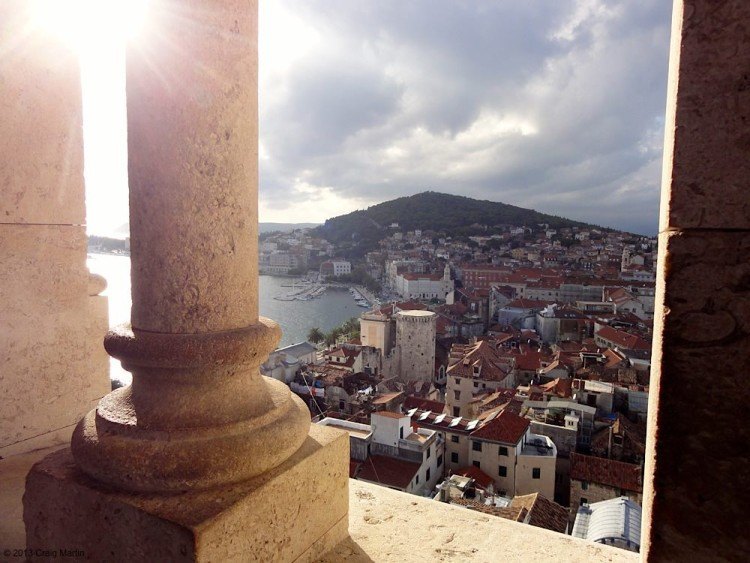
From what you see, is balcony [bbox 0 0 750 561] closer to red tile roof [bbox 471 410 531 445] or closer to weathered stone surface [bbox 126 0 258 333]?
weathered stone surface [bbox 126 0 258 333]

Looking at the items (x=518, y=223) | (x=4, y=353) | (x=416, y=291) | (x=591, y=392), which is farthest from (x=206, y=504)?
(x=518, y=223)

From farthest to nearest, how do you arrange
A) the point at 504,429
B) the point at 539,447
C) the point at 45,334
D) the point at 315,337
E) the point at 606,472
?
the point at 315,337 → the point at 539,447 → the point at 504,429 → the point at 606,472 → the point at 45,334

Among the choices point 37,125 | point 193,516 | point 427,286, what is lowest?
point 427,286

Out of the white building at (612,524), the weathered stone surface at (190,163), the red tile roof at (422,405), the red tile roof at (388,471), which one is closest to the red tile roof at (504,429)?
the red tile roof at (388,471)

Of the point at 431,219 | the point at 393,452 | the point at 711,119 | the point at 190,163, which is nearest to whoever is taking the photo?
the point at 711,119

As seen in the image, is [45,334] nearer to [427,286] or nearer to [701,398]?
[701,398]

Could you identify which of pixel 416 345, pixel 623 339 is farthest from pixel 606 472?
pixel 623 339

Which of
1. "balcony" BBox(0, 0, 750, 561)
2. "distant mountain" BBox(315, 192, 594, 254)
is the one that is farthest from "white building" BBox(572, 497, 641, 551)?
"distant mountain" BBox(315, 192, 594, 254)

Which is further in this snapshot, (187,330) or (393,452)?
(393,452)
